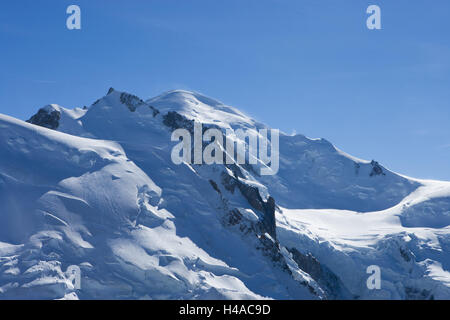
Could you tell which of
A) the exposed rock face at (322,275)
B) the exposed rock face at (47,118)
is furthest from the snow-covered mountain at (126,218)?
the exposed rock face at (322,275)

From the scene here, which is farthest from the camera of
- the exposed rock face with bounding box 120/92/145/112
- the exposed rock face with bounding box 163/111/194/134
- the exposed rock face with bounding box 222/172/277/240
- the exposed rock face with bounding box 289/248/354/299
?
the exposed rock face with bounding box 289/248/354/299

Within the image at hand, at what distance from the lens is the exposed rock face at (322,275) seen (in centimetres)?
15754

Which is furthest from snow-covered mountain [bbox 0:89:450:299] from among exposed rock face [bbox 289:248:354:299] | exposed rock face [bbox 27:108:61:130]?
exposed rock face [bbox 289:248:354:299]

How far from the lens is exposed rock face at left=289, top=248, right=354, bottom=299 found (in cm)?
15754

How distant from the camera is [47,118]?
153 meters

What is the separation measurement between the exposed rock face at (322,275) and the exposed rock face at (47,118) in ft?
180

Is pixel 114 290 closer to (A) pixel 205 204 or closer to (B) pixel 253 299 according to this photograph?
(B) pixel 253 299

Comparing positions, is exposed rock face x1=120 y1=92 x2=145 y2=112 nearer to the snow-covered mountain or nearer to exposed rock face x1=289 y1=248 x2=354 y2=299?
the snow-covered mountain

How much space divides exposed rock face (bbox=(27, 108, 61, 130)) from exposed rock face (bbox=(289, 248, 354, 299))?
2155 inches

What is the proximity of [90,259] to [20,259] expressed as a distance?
9463 mm

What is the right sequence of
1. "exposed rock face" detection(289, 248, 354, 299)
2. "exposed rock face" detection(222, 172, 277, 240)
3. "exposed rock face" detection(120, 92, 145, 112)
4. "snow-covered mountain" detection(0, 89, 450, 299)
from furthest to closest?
"exposed rock face" detection(289, 248, 354, 299), "exposed rock face" detection(120, 92, 145, 112), "exposed rock face" detection(222, 172, 277, 240), "snow-covered mountain" detection(0, 89, 450, 299)

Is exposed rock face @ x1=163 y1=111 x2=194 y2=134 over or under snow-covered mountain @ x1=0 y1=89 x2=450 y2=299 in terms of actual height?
over

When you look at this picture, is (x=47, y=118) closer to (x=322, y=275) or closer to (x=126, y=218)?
(x=126, y=218)

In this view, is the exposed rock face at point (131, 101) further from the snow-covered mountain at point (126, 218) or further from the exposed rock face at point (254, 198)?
the exposed rock face at point (254, 198)
